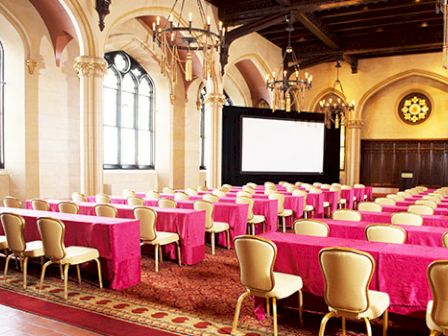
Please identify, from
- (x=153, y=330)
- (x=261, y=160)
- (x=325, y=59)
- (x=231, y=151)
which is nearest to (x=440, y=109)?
(x=325, y=59)

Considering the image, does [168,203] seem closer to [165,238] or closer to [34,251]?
[165,238]

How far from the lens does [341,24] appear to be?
617 inches

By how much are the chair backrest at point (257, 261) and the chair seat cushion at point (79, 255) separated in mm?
2055

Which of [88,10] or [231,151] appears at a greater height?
[88,10]

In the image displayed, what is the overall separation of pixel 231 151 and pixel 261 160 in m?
1.37

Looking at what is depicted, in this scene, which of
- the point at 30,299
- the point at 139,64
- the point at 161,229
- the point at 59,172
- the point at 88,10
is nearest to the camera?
the point at 30,299

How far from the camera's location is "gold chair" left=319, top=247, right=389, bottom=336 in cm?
310

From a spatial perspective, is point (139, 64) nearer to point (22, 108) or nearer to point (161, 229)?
point (22, 108)

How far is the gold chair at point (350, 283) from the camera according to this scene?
310cm

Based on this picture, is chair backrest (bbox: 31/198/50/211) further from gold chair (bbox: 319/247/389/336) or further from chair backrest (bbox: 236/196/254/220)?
gold chair (bbox: 319/247/389/336)

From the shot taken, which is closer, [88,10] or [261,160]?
[88,10]

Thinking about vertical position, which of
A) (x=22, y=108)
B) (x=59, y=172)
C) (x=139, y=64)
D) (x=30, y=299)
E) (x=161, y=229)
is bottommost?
(x=30, y=299)

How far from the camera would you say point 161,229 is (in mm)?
6402

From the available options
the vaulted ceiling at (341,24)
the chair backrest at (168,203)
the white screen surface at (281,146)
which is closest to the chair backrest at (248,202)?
the chair backrest at (168,203)
